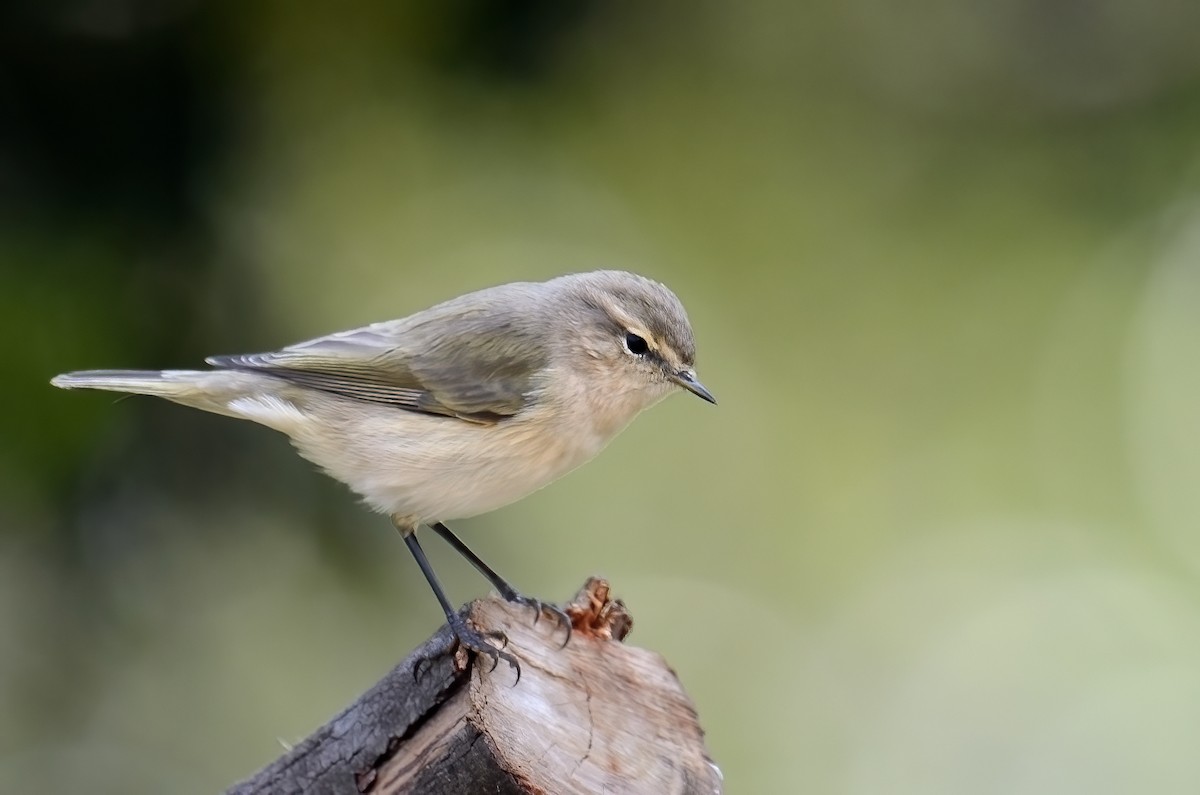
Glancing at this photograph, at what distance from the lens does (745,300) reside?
498 centimetres

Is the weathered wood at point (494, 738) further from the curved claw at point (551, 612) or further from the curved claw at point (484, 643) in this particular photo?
the curved claw at point (551, 612)

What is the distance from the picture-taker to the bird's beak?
9.20 ft

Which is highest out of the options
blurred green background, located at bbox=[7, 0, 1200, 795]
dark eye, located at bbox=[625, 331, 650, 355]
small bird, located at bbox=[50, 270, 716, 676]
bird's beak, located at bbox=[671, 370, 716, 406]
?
blurred green background, located at bbox=[7, 0, 1200, 795]

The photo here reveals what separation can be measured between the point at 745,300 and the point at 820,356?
45 centimetres

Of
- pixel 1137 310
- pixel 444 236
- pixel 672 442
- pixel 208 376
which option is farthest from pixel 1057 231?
pixel 208 376

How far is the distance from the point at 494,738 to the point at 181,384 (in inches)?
57.0

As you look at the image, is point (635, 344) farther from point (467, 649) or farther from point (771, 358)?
point (771, 358)

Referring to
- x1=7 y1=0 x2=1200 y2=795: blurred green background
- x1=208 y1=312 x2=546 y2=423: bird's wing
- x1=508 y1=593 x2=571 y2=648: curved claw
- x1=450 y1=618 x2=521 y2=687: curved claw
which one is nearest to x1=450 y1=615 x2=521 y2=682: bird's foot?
x1=450 y1=618 x2=521 y2=687: curved claw

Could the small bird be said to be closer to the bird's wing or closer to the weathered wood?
the bird's wing

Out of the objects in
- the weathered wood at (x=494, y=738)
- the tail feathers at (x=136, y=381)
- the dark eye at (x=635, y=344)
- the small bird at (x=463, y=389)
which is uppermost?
the dark eye at (x=635, y=344)

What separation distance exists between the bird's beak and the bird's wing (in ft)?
1.21

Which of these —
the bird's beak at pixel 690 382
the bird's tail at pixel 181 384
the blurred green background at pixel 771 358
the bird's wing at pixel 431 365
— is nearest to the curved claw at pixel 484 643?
the bird's wing at pixel 431 365

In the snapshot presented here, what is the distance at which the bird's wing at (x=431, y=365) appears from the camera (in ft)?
8.86

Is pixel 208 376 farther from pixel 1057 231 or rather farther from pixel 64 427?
pixel 1057 231
